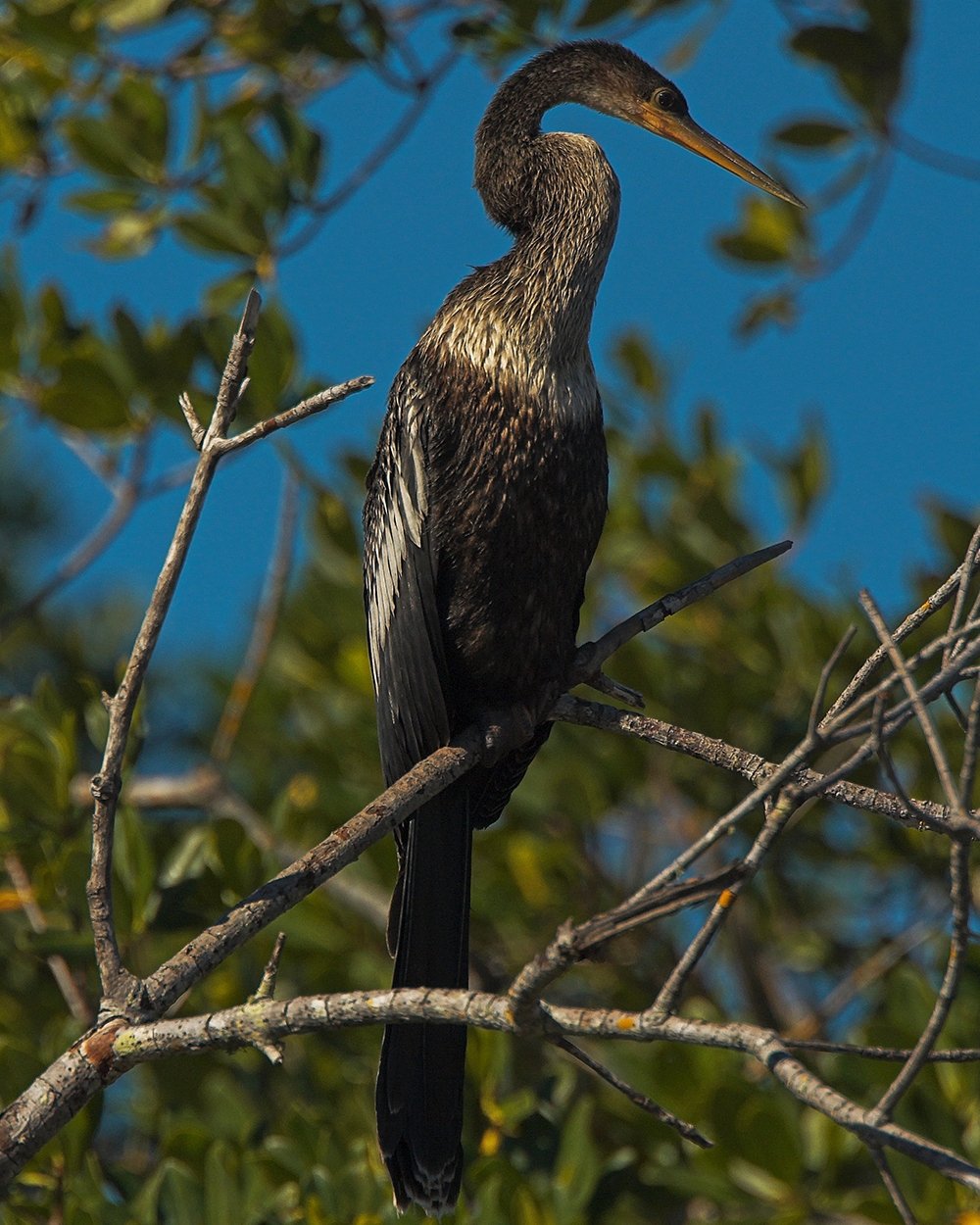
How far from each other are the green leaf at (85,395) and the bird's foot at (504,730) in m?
1.43

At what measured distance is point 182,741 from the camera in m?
4.95

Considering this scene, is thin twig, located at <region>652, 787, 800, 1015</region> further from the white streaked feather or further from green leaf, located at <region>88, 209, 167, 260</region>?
green leaf, located at <region>88, 209, 167, 260</region>

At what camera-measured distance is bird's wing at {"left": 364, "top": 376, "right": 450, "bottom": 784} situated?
2438 mm

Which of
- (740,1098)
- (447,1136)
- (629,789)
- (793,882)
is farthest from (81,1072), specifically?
(793,882)

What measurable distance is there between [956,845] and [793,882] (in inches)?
127

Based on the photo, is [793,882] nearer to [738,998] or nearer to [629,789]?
[738,998]

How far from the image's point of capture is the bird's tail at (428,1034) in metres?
2.31

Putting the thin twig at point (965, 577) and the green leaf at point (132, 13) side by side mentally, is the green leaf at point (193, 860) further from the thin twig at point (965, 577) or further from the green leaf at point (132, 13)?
the green leaf at point (132, 13)

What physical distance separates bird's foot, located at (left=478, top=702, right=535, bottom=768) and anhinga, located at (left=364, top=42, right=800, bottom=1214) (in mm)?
28

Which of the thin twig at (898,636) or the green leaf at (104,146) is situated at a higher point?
the green leaf at (104,146)

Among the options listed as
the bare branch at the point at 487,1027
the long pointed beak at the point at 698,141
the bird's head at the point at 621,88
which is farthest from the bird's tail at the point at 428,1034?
the bird's head at the point at 621,88

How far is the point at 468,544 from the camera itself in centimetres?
242

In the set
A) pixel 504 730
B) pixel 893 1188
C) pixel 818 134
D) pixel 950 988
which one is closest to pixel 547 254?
pixel 504 730

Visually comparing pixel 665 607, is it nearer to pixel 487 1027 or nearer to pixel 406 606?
pixel 406 606
